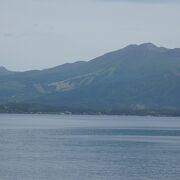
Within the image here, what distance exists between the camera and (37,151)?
9138cm

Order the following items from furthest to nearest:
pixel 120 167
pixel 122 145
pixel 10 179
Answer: pixel 122 145
pixel 120 167
pixel 10 179

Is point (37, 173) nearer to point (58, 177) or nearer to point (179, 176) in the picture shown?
point (58, 177)

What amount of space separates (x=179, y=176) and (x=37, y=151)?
3006 cm

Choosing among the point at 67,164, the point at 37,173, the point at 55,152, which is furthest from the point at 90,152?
the point at 37,173

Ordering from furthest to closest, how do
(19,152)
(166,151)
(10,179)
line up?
(166,151)
(19,152)
(10,179)

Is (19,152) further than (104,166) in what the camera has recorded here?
Yes

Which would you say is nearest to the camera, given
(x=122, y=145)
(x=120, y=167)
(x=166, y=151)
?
(x=120, y=167)

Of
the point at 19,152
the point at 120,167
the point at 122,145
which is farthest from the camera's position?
the point at 122,145

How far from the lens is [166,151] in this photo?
9550 centimetres

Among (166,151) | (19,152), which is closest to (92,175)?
(19,152)

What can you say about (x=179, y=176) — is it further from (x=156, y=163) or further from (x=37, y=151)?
(x=37, y=151)

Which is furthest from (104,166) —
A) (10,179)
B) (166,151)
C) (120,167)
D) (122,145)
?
(122,145)

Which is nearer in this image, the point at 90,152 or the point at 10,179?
the point at 10,179

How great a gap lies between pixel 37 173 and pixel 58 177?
3.44 m
